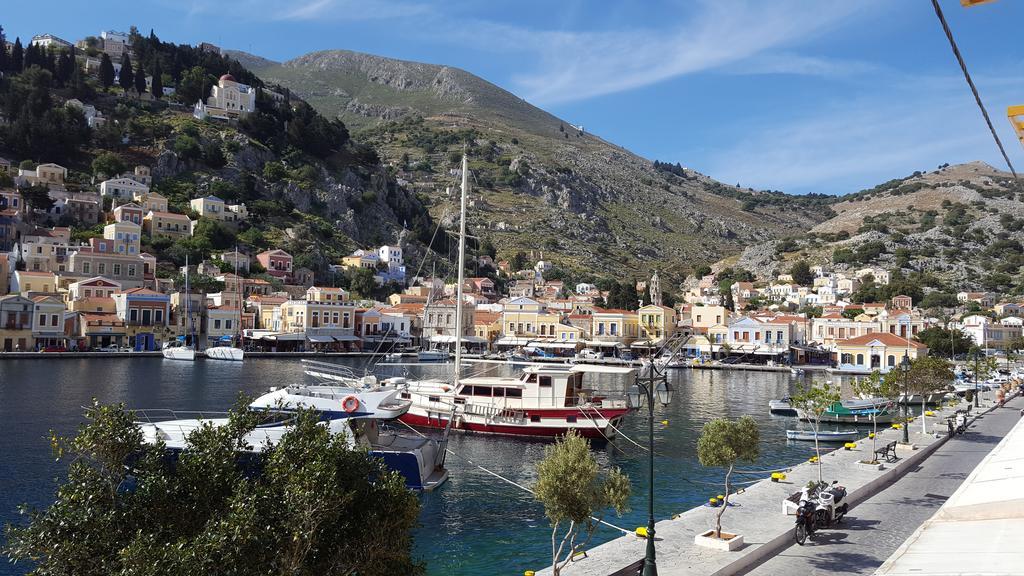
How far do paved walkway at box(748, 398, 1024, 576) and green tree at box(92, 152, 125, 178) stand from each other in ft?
315

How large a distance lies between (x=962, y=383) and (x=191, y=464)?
57447 millimetres

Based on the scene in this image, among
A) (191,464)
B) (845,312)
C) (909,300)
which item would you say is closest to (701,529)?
(191,464)

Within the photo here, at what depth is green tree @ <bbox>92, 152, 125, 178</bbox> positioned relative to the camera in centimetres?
8969

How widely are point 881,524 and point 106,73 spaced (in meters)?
123

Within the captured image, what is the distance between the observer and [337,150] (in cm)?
12094

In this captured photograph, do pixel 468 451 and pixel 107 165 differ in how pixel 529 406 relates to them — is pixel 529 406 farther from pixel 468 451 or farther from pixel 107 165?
pixel 107 165

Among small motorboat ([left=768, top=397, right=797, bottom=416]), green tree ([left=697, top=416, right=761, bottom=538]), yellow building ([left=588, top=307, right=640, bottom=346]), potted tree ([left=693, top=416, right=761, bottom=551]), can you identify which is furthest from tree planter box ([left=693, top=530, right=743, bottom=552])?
yellow building ([left=588, top=307, right=640, bottom=346])

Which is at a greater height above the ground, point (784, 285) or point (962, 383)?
point (784, 285)

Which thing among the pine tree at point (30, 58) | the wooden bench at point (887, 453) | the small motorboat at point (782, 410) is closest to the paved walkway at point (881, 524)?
the wooden bench at point (887, 453)

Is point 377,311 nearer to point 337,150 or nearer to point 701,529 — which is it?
point 337,150

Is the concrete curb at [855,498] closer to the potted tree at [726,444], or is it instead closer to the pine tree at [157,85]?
the potted tree at [726,444]

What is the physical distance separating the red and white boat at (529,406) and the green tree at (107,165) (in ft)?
253

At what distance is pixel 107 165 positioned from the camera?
8975cm

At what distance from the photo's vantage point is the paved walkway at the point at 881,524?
37.2 feet
